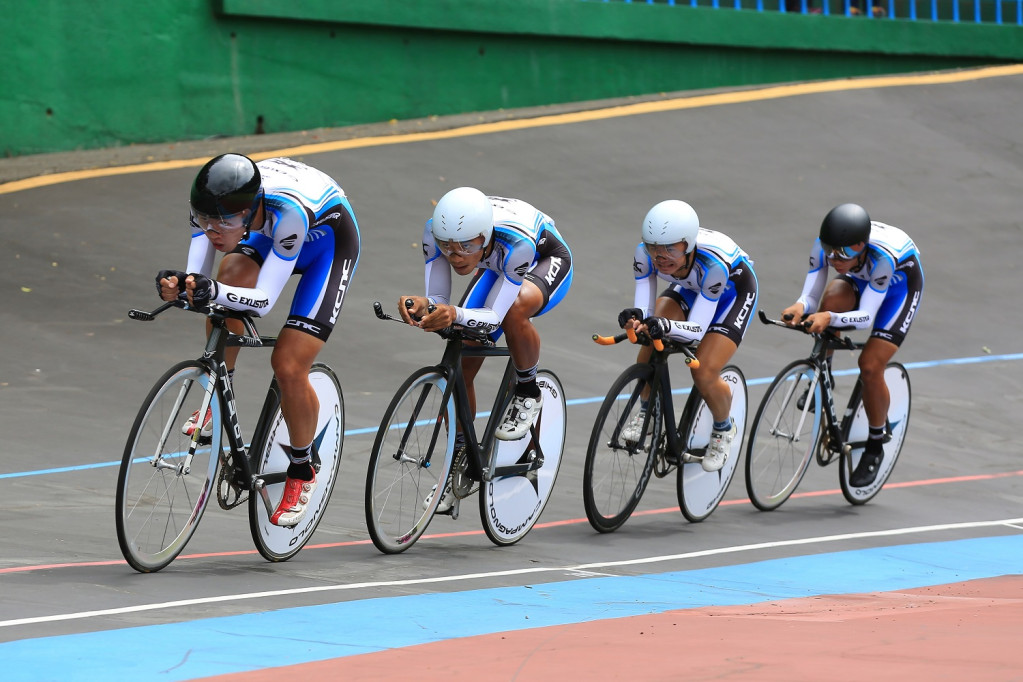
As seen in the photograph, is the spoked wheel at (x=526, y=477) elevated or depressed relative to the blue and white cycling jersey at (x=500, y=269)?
depressed

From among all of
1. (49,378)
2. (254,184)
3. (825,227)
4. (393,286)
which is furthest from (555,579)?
(393,286)

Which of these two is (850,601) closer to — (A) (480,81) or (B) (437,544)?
(B) (437,544)

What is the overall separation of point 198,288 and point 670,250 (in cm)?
271

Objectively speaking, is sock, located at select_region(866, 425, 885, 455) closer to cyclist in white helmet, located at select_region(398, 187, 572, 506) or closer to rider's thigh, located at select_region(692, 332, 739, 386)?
rider's thigh, located at select_region(692, 332, 739, 386)

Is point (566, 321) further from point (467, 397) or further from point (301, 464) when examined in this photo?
point (301, 464)

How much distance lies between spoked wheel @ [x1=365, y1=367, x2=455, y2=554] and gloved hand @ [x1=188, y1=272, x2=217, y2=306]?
43.4 inches

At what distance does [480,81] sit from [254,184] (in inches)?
582

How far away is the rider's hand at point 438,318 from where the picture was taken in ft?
20.6

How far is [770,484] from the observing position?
8469mm

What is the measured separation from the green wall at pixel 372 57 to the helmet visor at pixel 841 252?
11370 mm

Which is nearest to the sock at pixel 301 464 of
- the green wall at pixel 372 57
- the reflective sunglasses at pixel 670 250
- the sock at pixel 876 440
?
the reflective sunglasses at pixel 670 250

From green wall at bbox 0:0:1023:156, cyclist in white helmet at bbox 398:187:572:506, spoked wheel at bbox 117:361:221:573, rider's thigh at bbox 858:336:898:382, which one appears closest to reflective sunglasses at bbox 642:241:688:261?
cyclist in white helmet at bbox 398:187:572:506

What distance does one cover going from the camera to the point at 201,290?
5.52m

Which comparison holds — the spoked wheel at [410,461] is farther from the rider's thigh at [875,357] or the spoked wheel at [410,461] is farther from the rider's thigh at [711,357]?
the rider's thigh at [875,357]
